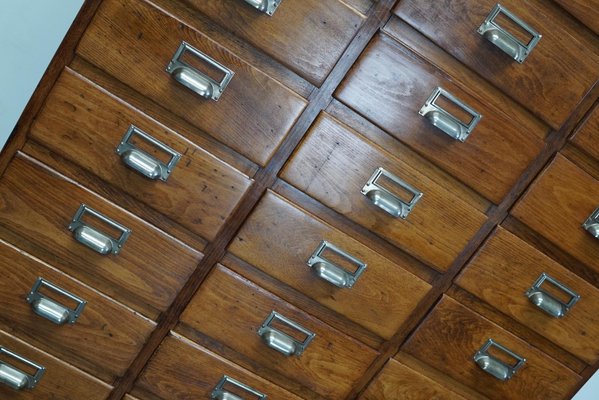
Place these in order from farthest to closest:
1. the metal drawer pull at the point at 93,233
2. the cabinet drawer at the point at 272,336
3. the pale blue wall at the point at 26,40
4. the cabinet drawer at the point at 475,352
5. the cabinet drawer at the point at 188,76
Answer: the pale blue wall at the point at 26,40, the cabinet drawer at the point at 475,352, the cabinet drawer at the point at 272,336, the metal drawer pull at the point at 93,233, the cabinet drawer at the point at 188,76

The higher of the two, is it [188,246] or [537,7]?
[537,7]

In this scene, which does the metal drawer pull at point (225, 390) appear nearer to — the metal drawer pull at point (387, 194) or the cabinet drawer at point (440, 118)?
the metal drawer pull at point (387, 194)

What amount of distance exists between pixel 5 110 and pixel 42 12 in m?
0.29

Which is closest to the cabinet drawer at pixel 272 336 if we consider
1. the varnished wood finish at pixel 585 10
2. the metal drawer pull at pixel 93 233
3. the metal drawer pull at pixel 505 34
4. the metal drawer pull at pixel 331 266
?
the metal drawer pull at pixel 331 266

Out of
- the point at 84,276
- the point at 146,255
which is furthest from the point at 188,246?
the point at 84,276

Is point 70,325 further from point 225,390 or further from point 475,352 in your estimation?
point 475,352

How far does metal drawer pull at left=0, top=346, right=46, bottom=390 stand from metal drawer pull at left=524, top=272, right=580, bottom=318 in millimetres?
1146

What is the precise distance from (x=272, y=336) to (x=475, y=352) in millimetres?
509

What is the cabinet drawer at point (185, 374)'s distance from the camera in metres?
1.68

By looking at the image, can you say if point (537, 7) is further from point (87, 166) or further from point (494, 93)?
point (87, 166)

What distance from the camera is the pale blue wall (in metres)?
1.95

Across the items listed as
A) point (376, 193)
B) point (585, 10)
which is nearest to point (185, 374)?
point (376, 193)

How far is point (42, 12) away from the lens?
1.96 m

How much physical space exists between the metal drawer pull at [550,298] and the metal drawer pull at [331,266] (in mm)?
426
